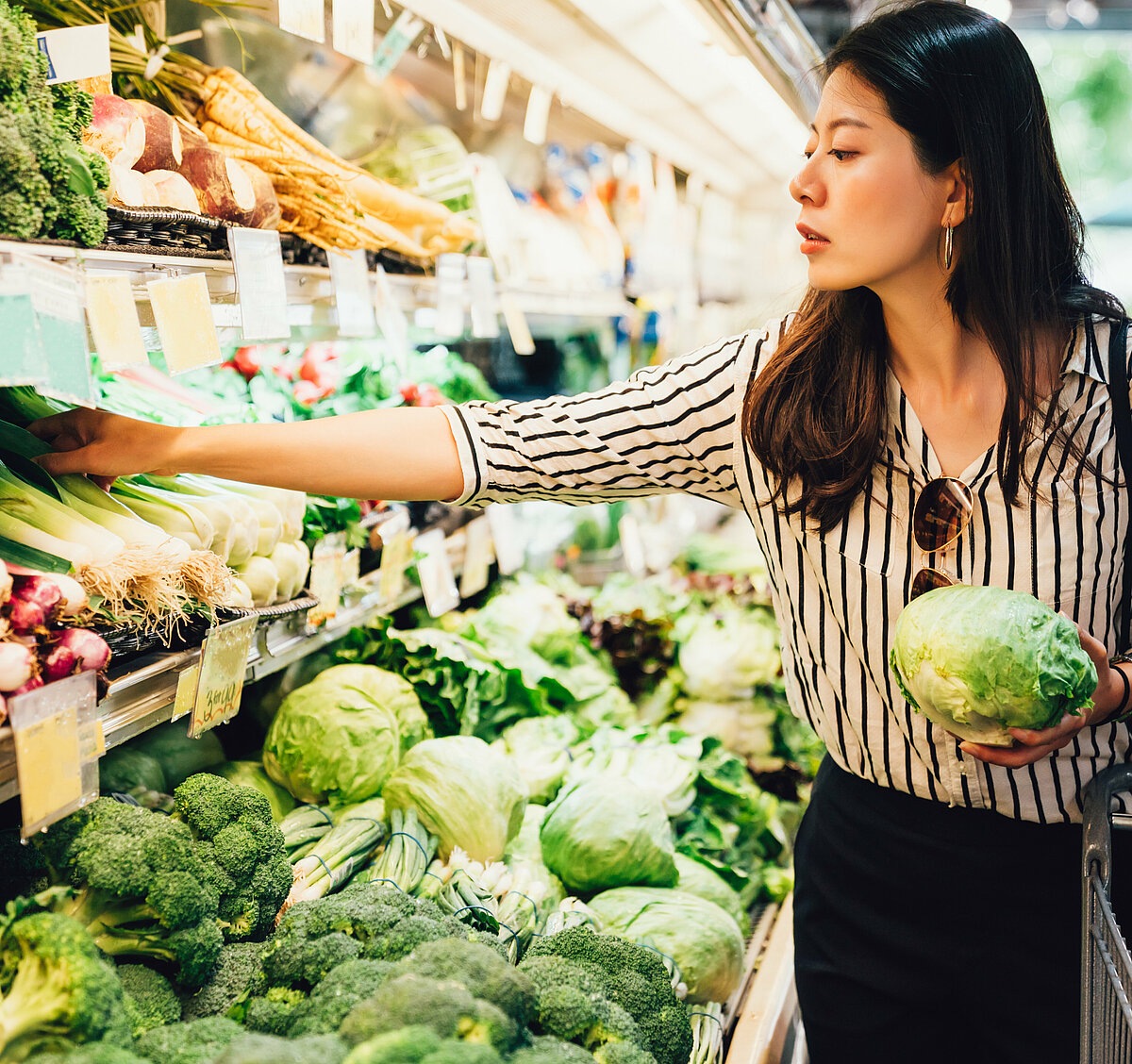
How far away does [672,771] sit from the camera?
2535mm

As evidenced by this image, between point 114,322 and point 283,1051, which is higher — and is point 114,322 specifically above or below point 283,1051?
above

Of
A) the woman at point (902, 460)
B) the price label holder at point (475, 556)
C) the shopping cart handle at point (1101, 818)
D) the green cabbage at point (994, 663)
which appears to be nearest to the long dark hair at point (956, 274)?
the woman at point (902, 460)

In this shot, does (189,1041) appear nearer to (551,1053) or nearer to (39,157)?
(551,1053)

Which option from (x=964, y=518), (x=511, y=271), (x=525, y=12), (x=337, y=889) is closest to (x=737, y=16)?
(x=525, y=12)

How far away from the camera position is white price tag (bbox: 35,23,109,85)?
1162 mm

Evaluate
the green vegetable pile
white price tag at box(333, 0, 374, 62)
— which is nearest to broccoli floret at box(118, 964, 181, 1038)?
the green vegetable pile

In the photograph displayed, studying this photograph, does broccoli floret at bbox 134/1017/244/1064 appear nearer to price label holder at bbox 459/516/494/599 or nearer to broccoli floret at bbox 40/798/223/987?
broccoli floret at bbox 40/798/223/987

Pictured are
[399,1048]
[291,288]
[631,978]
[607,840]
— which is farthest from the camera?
[607,840]

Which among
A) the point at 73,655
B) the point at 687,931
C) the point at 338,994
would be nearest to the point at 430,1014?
the point at 338,994

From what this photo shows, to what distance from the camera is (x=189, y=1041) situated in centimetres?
111

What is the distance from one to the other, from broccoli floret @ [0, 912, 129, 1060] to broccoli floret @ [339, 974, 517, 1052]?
0.25 metres

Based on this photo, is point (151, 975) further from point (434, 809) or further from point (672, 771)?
point (672, 771)

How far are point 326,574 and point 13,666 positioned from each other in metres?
1.03

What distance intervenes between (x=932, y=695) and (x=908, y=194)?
71cm
